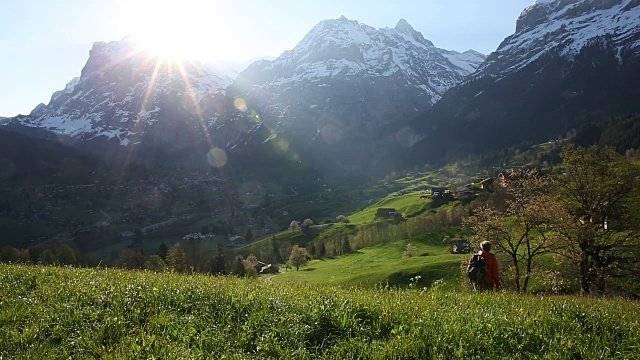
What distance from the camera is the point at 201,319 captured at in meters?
8.33

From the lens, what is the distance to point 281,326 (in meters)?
7.91

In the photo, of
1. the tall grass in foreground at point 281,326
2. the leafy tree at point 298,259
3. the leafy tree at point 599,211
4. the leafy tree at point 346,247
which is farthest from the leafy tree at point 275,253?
the tall grass in foreground at point 281,326

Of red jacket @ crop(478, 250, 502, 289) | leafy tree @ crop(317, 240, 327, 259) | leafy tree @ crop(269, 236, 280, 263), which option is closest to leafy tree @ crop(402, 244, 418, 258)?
leafy tree @ crop(317, 240, 327, 259)

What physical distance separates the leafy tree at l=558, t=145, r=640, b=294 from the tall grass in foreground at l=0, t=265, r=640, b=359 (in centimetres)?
3063

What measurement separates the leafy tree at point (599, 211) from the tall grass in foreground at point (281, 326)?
30.6m

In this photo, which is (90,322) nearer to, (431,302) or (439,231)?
(431,302)

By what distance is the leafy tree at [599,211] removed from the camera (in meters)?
35.7

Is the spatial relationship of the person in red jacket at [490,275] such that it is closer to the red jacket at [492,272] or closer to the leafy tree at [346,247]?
the red jacket at [492,272]

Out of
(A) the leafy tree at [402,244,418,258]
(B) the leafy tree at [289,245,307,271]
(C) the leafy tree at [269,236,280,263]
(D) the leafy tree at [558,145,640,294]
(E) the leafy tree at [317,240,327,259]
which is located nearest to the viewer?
(D) the leafy tree at [558,145,640,294]

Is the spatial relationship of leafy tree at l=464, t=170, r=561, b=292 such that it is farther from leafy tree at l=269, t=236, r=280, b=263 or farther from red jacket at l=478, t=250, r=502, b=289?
leafy tree at l=269, t=236, r=280, b=263

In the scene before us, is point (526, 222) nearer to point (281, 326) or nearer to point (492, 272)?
point (492, 272)

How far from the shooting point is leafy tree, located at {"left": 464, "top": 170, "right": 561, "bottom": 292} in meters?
37.0

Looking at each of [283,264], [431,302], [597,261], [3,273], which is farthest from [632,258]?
[283,264]

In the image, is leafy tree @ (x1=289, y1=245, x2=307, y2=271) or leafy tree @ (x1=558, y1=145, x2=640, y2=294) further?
leafy tree @ (x1=289, y1=245, x2=307, y2=271)
